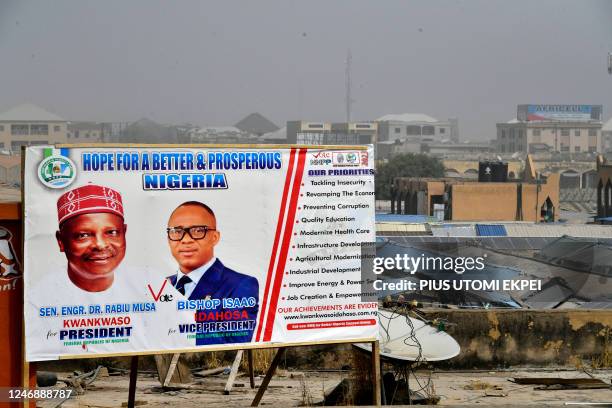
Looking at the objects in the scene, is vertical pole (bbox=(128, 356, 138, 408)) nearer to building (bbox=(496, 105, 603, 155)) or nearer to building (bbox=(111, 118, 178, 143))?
building (bbox=(111, 118, 178, 143))

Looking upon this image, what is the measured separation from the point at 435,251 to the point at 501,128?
170723mm

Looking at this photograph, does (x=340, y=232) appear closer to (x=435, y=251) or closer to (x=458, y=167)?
(x=435, y=251)

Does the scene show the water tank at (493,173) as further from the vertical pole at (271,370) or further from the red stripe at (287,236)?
the red stripe at (287,236)

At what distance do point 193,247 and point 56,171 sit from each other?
3.48 feet

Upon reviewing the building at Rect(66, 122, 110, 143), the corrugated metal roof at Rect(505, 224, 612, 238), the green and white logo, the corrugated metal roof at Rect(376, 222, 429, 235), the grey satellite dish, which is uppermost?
the building at Rect(66, 122, 110, 143)

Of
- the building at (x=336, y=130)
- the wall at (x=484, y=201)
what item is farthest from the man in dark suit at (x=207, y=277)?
the building at (x=336, y=130)

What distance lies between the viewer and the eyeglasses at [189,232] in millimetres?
6367

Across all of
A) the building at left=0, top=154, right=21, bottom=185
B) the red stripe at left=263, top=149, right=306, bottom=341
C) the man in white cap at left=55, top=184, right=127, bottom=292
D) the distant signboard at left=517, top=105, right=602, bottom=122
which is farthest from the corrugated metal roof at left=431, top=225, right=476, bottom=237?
the distant signboard at left=517, top=105, right=602, bottom=122

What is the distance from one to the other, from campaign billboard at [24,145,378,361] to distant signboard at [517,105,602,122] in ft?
582

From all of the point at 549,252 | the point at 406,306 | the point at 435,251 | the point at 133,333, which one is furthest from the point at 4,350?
the point at 549,252

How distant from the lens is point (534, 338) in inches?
443

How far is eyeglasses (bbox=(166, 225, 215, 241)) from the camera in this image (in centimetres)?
637

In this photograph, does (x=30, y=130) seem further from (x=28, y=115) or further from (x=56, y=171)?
(x=56, y=171)

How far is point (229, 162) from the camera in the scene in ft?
21.1
